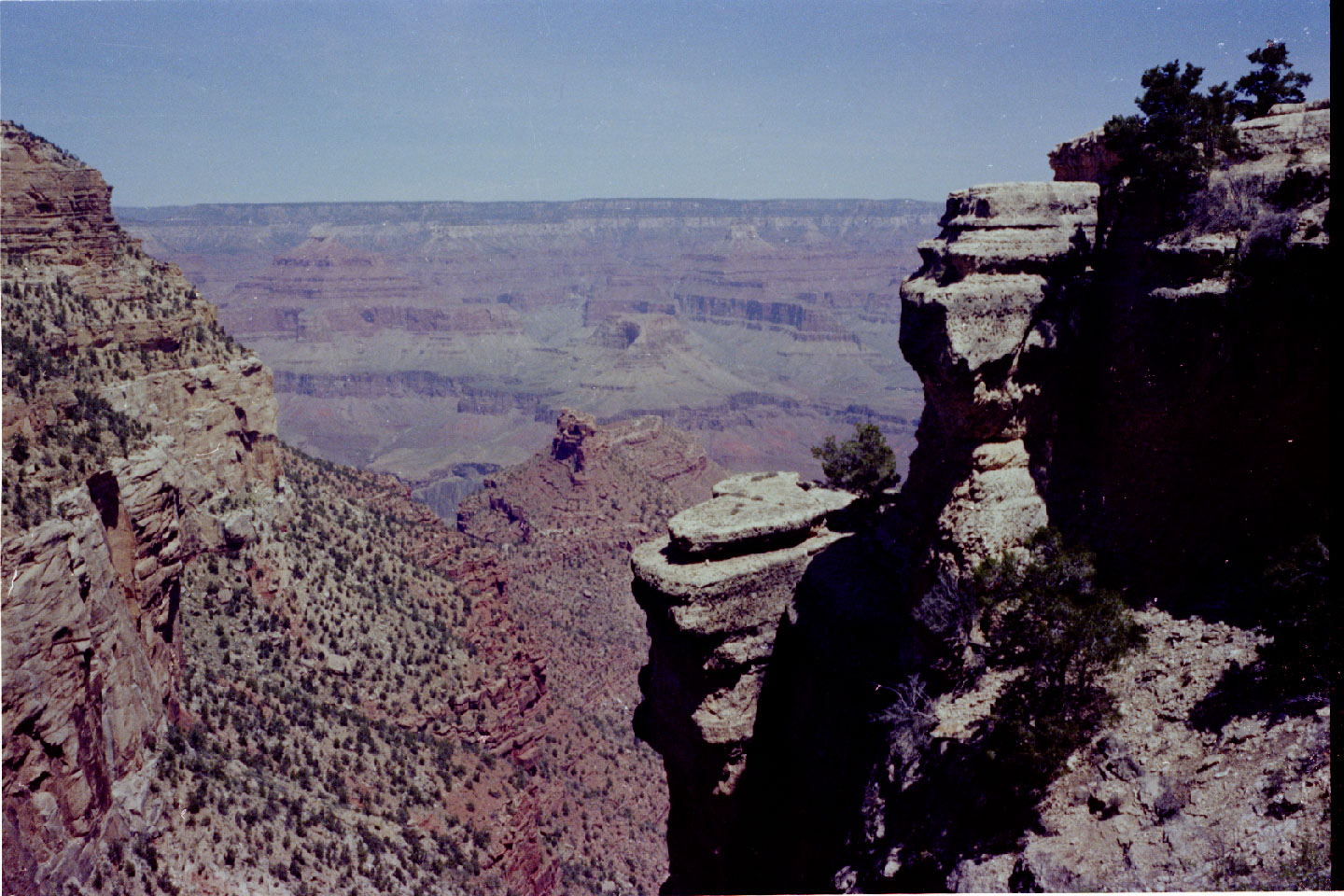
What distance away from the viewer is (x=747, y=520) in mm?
18688

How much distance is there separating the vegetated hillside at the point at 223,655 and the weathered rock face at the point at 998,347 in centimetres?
1661

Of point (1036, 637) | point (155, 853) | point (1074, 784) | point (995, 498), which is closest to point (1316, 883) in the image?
point (1074, 784)

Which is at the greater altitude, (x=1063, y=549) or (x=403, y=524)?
(x=1063, y=549)

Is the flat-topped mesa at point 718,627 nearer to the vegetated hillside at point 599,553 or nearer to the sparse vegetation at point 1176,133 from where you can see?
the sparse vegetation at point 1176,133

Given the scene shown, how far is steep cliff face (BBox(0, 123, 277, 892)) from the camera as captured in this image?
1497cm

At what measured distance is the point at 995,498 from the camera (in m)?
14.2

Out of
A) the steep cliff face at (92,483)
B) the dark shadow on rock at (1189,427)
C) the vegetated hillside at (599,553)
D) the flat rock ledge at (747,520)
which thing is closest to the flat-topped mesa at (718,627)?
the flat rock ledge at (747,520)

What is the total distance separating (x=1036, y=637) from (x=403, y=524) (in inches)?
1298

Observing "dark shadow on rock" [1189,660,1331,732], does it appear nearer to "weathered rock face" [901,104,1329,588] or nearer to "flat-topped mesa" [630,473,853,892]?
"weathered rock face" [901,104,1329,588]

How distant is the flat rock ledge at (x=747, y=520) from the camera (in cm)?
1812

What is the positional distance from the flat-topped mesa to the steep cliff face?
37.1 feet

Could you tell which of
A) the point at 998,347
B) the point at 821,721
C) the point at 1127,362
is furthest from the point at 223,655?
the point at 1127,362

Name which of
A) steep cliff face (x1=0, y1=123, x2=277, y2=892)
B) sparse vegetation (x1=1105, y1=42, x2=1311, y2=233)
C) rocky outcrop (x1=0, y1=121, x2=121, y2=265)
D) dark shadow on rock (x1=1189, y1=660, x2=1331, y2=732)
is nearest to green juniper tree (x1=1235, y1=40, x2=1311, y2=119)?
sparse vegetation (x1=1105, y1=42, x2=1311, y2=233)

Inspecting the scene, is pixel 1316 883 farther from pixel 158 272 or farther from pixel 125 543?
pixel 158 272
